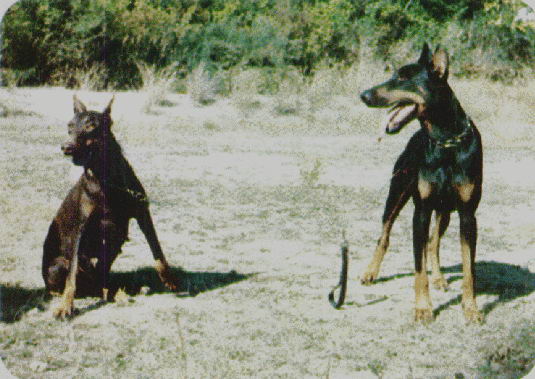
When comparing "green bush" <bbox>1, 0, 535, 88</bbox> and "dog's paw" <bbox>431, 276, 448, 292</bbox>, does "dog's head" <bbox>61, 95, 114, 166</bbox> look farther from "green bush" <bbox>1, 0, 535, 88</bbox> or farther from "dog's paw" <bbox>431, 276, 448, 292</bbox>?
"green bush" <bbox>1, 0, 535, 88</bbox>

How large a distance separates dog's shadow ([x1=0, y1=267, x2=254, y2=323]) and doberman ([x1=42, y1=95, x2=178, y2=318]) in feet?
0.55

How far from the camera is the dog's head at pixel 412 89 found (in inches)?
177

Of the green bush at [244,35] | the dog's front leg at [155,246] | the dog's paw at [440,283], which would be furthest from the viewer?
the green bush at [244,35]

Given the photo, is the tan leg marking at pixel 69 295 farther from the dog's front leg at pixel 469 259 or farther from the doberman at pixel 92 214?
the dog's front leg at pixel 469 259

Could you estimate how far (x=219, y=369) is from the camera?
156 inches

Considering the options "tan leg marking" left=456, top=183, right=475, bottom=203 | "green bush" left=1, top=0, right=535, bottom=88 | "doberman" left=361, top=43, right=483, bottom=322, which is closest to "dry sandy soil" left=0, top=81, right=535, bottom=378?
"doberman" left=361, top=43, right=483, bottom=322

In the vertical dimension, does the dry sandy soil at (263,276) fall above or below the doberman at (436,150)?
below

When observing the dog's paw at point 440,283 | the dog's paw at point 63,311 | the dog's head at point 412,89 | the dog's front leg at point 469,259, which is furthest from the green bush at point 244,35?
the dog's front leg at point 469,259

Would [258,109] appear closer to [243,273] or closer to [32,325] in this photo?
[243,273]

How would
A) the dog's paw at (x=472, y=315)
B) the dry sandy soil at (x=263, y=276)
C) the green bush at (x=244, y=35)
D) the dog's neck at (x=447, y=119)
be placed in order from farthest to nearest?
the green bush at (x=244, y=35), the dog's paw at (x=472, y=315), the dog's neck at (x=447, y=119), the dry sandy soil at (x=263, y=276)

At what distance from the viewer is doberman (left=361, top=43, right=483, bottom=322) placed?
14.8 ft

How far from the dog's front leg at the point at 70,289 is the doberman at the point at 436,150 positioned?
2.36 m

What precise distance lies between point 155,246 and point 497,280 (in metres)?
2.94

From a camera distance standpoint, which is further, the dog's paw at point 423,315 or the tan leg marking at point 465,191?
the dog's paw at point 423,315
